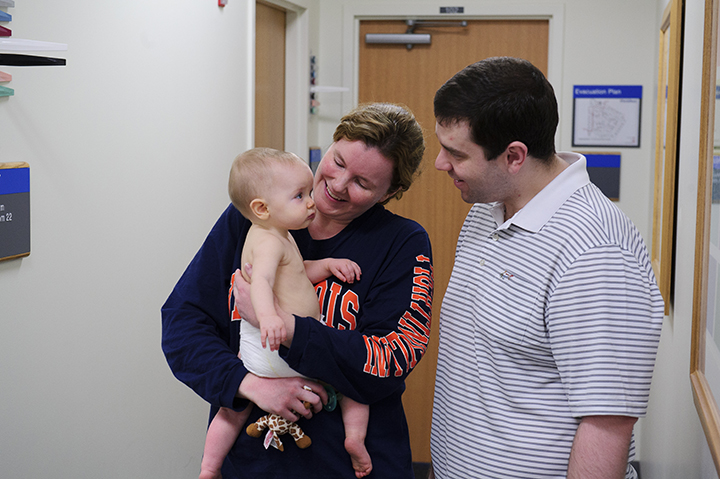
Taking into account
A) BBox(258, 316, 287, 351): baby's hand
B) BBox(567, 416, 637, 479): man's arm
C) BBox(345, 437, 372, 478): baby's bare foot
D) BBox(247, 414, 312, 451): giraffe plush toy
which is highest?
BBox(258, 316, 287, 351): baby's hand

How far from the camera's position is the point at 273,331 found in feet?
3.31

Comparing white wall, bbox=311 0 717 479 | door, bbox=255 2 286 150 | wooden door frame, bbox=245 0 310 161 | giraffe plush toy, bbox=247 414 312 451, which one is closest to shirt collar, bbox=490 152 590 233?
giraffe plush toy, bbox=247 414 312 451

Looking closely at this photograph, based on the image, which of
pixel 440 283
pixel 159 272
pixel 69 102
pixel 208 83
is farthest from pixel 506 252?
pixel 440 283

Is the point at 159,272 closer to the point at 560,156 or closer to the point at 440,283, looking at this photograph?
the point at 560,156

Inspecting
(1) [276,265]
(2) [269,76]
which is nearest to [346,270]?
(1) [276,265]

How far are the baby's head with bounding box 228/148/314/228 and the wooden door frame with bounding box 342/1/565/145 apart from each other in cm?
225

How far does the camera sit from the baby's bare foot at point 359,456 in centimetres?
112

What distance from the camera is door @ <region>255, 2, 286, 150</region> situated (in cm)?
283

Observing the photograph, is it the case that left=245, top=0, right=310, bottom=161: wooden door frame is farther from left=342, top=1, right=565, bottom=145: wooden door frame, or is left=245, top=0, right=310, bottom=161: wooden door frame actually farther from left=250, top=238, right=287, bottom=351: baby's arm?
left=250, top=238, right=287, bottom=351: baby's arm

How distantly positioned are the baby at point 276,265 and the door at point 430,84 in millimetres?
2140

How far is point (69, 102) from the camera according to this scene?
5.45 ft

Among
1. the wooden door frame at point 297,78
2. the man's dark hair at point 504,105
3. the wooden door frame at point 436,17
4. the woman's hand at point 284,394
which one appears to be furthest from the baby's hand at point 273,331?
the wooden door frame at point 436,17

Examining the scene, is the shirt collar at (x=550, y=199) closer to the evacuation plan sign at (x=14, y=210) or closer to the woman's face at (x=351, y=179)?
the woman's face at (x=351, y=179)

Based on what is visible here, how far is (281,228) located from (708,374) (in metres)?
0.81
